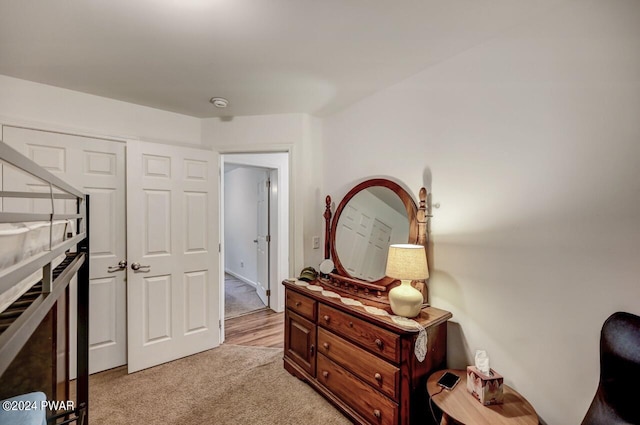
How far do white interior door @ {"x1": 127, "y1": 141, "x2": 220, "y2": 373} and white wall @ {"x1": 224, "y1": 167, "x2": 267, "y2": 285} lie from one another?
5.04 ft

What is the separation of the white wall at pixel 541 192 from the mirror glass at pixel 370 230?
0.88 feet

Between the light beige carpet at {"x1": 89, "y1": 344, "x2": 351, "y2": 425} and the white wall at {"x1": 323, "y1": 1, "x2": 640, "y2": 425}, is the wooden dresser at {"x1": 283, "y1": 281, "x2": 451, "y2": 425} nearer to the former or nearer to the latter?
the light beige carpet at {"x1": 89, "y1": 344, "x2": 351, "y2": 425}

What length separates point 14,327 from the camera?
0.58 meters

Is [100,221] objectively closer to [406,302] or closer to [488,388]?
[406,302]

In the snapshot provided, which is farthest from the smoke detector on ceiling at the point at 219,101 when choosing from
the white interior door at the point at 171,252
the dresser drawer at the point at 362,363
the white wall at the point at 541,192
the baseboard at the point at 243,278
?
the baseboard at the point at 243,278

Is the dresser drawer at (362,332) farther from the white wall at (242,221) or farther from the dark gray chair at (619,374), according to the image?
the white wall at (242,221)

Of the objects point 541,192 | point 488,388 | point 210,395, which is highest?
point 541,192

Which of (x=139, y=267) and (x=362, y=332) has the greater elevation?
(x=139, y=267)

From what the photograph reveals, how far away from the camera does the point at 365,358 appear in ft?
5.52

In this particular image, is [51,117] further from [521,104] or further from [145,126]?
[521,104]

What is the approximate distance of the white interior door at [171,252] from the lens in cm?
244

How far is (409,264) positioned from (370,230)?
0.63 metres

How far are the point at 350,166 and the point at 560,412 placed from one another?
2015 mm

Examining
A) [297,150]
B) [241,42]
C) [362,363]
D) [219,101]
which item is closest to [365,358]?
[362,363]
